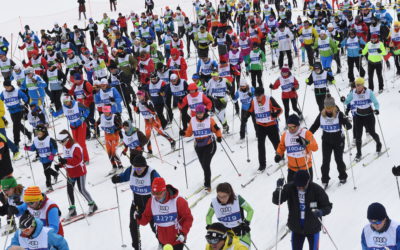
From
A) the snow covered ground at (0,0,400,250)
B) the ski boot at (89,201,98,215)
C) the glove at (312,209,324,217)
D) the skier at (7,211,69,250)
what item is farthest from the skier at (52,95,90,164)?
the glove at (312,209,324,217)

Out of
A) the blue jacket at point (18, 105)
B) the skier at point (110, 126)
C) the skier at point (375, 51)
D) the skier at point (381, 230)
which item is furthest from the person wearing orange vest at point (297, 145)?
the blue jacket at point (18, 105)

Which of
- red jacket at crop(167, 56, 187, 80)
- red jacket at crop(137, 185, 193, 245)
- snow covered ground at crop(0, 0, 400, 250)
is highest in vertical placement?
red jacket at crop(167, 56, 187, 80)

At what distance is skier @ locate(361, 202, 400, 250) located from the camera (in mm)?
4816

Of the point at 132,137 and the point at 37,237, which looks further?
the point at 132,137

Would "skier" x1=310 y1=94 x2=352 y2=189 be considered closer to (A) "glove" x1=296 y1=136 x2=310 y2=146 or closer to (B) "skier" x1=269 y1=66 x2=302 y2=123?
(A) "glove" x1=296 y1=136 x2=310 y2=146

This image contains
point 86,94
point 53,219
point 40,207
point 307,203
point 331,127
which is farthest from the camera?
point 86,94

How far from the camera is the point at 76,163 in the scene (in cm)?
829

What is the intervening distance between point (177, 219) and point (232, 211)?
0.66 metres

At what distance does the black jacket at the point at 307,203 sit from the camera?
223 inches

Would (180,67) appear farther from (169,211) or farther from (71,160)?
(169,211)

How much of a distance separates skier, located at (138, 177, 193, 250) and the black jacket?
1.06 metres

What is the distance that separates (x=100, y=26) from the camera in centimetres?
3053

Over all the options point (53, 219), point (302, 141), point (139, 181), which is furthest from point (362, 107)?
point (53, 219)

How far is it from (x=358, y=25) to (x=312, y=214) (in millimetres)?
12165
